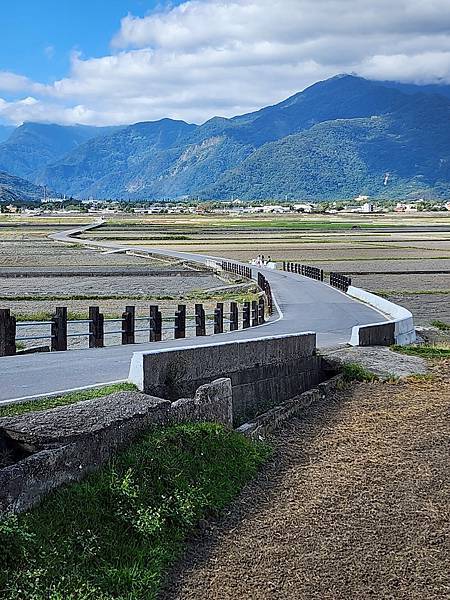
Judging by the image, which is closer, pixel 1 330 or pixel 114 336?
pixel 1 330

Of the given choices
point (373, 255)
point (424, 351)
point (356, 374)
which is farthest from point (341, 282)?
point (373, 255)

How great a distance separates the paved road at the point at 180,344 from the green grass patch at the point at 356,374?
273 centimetres

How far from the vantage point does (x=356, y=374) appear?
55.3 ft

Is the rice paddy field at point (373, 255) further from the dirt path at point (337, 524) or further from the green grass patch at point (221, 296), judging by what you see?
the dirt path at point (337, 524)

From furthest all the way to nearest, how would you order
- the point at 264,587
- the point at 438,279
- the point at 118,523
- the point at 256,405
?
the point at 438,279
the point at 256,405
the point at 118,523
the point at 264,587

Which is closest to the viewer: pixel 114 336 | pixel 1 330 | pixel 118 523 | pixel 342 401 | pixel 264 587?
pixel 264 587

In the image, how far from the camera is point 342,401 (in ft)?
49.1

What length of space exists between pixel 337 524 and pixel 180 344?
10.4 m

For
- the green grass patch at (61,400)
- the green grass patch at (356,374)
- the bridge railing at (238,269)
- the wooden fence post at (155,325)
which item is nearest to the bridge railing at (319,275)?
the bridge railing at (238,269)

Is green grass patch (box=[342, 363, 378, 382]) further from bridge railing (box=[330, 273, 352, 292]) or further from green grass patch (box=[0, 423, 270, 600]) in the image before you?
bridge railing (box=[330, 273, 352, 292])

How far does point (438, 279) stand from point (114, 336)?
2914 centimetres

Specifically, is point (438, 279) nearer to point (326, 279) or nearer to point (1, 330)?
point (326, 279)

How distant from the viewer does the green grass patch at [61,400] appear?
9.88m

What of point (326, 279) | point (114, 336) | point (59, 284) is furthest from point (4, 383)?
point (326, 279)
